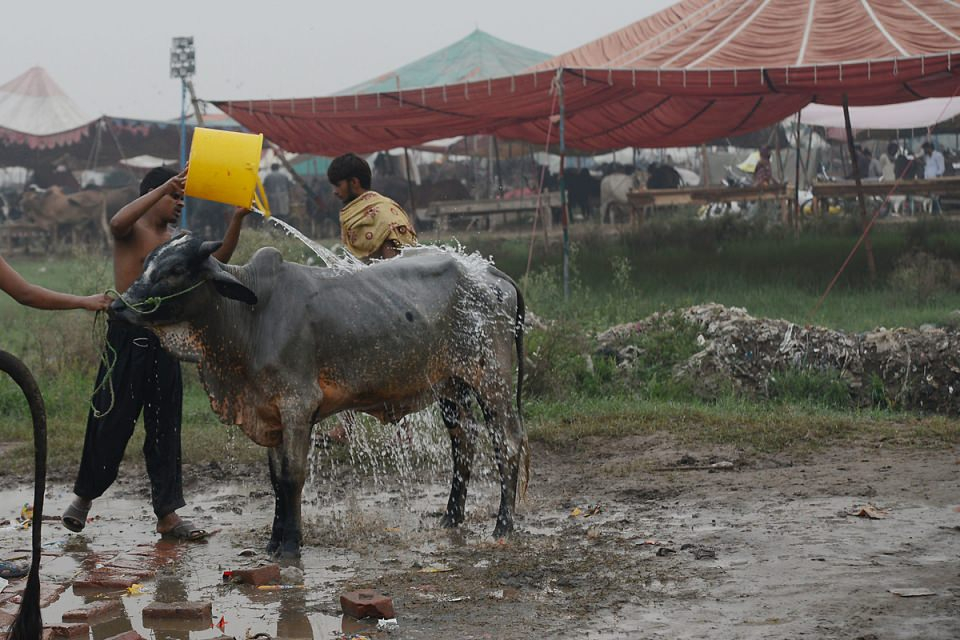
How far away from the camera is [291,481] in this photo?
5223 mm

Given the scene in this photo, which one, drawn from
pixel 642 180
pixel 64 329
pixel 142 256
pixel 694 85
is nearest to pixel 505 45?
pixel 642 180

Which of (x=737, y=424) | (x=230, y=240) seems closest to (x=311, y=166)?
(x=737, y=424)

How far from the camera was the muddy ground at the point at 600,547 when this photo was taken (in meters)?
4.21

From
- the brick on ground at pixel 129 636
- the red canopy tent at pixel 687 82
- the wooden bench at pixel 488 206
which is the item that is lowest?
the brick on ground at pixel 129 636

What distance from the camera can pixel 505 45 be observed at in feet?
87.4

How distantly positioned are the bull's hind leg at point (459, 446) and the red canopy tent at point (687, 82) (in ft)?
21.7

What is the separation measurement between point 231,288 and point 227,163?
543 millimetres

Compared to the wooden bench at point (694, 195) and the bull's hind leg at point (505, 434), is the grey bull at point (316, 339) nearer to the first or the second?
the bull's hind leg at point (505, 434)

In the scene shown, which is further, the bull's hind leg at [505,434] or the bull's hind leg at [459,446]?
the bull's hind leg at [459,446]

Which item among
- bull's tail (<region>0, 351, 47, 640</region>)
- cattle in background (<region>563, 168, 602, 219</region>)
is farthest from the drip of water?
cattle in background (<region>563, 168, 602, 219</region>)

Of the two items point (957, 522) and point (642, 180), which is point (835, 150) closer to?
point (642, 180)

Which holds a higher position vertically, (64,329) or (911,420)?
(64,329)

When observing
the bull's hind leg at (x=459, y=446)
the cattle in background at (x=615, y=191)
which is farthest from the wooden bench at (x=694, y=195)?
the bull's hind leg at (x=459, y=446)

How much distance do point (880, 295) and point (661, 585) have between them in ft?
26.2
